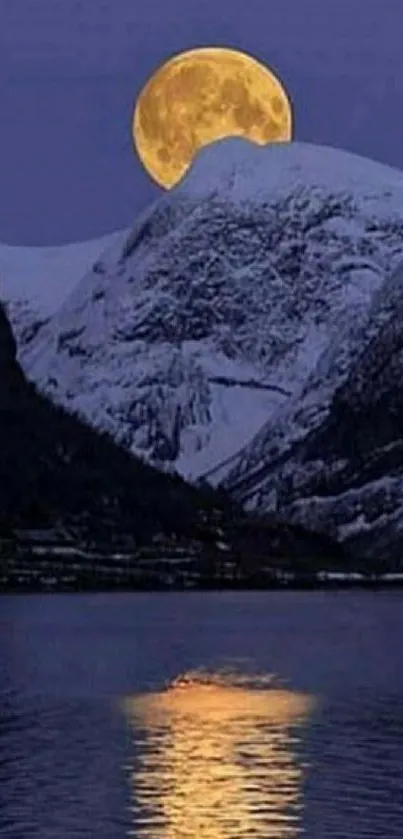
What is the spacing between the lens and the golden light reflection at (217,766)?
222 ft

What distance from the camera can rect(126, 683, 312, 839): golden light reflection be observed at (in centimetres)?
6775

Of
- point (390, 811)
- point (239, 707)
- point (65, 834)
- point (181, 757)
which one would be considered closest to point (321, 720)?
point (239, 707)

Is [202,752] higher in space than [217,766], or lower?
higher

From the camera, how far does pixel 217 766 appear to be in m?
83.3

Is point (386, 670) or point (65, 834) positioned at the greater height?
point (386, 670)

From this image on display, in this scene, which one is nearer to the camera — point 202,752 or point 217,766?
point 217,766

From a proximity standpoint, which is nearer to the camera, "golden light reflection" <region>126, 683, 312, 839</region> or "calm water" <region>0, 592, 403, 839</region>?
"golden light reflection" <region>126, 683, 312, 839</region>

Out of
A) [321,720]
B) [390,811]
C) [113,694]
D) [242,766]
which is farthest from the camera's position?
[113,694]

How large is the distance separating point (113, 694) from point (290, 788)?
49.0 meters

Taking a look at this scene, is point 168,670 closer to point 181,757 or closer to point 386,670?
point 386,670

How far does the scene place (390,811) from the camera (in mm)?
71438

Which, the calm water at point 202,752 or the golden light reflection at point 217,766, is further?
the calm water at point 202,752

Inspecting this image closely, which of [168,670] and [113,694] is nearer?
[113,694]

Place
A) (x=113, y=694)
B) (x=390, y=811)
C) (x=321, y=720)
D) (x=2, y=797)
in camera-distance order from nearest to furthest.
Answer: (x=390, y=811) → (x=2, y=797) → (x=321, y=720) → (x=113, y=694)
